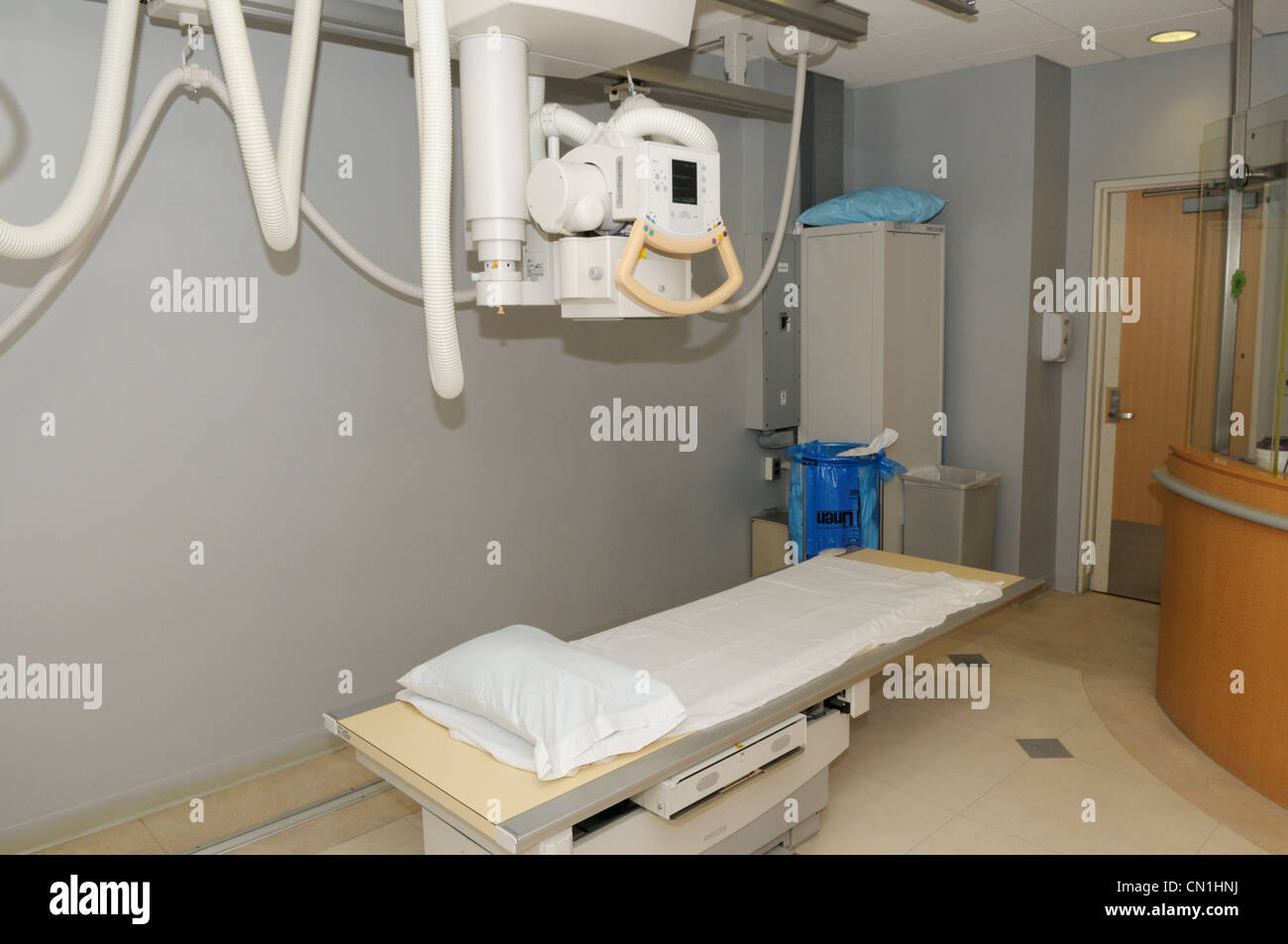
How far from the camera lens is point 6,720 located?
8.93 ft

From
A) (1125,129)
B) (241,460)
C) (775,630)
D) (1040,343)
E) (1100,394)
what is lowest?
(775,630)

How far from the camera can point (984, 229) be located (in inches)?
190

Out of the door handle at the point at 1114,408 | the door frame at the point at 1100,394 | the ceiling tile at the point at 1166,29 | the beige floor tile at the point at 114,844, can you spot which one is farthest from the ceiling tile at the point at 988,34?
the beige floor tile at the point at 114,844

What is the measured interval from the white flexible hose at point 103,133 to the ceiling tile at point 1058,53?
11.9 feet

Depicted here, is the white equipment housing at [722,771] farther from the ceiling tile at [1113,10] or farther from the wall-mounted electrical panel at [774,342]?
the ceiling tile at [1113,10]

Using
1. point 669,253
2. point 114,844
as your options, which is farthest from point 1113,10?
point 114,844

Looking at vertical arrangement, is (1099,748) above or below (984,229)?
below

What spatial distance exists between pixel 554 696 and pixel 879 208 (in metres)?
3.23

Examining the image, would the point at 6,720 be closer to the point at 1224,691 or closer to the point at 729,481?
the point at 729,481

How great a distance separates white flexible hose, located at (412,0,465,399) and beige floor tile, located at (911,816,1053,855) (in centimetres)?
184

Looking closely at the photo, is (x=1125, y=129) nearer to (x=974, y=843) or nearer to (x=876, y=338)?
(x=876, y=338)

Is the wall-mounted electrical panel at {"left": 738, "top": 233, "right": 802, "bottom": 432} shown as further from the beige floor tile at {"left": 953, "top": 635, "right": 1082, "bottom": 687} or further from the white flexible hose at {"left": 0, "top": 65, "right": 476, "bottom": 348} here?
the white flexible hose at {"left": 0, "top": 65, "right": 476, "bottom": 348}

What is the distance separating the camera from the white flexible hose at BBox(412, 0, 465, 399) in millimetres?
2254

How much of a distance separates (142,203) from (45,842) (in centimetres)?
185
